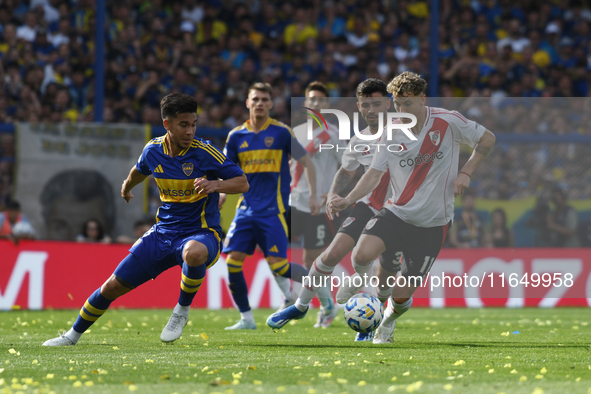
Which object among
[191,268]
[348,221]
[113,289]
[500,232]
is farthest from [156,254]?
[500,232]

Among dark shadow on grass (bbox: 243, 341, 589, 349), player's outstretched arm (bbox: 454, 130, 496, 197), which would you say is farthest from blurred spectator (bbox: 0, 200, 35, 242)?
player's outstretched arm (bbox: 454, 130, 496, 197)

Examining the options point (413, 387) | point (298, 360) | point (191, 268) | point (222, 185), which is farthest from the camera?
point (191, 268)

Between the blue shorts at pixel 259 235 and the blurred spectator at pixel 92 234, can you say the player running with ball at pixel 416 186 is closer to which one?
the blue shorts at pixel 259 235

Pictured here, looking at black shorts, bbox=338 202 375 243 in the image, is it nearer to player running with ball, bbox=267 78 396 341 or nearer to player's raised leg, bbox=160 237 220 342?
player running with ball, bbox=267 78 396 341

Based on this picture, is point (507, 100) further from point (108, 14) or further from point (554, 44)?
point (108, 14)

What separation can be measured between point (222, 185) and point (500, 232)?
678 cm

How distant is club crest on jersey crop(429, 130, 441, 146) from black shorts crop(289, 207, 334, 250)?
1901mm

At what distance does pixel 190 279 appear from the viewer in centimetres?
619

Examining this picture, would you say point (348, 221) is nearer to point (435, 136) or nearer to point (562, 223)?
point (435, 136)

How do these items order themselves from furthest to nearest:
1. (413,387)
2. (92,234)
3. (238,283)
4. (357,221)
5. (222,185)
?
(92,234)
(238,283)
(357,221)
(222,185)
(413,387)

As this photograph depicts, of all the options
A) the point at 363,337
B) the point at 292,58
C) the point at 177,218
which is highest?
the point at 292,58

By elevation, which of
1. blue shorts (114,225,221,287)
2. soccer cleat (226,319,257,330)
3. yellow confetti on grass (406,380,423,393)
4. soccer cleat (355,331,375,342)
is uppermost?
blue shorts (114,225,221,287)

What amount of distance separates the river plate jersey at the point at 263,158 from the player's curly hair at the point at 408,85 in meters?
1.67

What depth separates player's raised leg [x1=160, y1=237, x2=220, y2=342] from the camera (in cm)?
603
